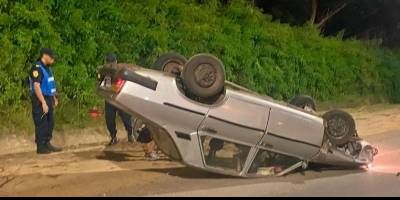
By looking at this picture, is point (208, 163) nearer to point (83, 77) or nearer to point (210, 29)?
point (83, 77)

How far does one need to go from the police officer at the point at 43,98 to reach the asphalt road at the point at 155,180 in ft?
1.28

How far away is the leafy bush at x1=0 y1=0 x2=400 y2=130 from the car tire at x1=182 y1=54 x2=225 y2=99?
4664 mm

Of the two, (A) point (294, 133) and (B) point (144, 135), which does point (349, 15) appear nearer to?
(B) point (144, 135)

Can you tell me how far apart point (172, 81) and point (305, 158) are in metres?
2.22

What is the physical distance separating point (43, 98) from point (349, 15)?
907 inches

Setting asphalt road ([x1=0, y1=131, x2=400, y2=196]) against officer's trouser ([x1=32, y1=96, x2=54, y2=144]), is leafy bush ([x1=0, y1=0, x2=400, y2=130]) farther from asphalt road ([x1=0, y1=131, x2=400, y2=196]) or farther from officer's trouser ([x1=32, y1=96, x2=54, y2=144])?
asphalt road ([x1=0, y1=131, x2=400, y2=196])

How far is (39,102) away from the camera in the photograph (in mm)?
10945

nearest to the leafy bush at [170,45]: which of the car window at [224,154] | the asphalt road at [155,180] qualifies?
the asphalt road at [155,180]

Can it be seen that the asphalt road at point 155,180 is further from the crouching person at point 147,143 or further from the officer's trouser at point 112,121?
the officer's trouser at point 112,121

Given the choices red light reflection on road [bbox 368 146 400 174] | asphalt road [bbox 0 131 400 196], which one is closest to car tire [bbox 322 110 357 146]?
asphalt road [bbox 0 131 400 196]

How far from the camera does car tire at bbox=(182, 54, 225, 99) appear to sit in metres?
8.34

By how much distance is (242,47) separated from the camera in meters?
17.5

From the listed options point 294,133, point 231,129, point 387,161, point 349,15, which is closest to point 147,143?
point 231,129

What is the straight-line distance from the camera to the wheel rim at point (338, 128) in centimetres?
931
